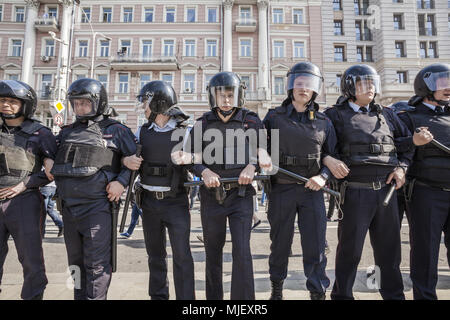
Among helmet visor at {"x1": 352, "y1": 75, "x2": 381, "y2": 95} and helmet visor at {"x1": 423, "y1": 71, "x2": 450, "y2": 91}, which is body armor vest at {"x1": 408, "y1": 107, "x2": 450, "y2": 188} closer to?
helmet visor at {"x1": 423, "y1": 71, "x2": 450, "y2": 91}

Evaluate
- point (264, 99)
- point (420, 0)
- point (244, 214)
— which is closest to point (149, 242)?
point (244, 214)

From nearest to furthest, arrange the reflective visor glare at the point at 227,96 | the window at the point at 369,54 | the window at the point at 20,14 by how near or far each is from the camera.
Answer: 1. the reflective visor glare at the point at 227,96
2. the window at the point at 20,14
3. the window at the point at 369,54

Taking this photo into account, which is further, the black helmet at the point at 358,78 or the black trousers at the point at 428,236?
the black helmet at the point at 358,78

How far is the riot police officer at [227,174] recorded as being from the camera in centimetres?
245

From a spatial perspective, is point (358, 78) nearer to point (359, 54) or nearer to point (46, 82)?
point (46, 82)

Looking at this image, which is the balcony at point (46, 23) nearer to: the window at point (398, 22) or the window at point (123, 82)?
the window at point (123, 82)

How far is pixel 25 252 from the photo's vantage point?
2.64 meters

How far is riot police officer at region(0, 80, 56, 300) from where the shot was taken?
2646 mm

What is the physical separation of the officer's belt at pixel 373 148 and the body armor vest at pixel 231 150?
98 cm

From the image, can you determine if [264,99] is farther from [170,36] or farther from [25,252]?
[25,252]

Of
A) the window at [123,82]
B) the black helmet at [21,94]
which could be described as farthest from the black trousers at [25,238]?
the window at [123,82]

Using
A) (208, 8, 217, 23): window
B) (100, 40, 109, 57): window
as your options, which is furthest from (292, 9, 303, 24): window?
(100, 40, 109, 57): window

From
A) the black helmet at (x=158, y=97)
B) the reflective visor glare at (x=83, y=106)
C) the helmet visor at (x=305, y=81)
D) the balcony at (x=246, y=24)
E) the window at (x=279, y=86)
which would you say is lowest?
the reflective visor glare at (x=83, y=106)

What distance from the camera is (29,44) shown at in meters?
24.0
